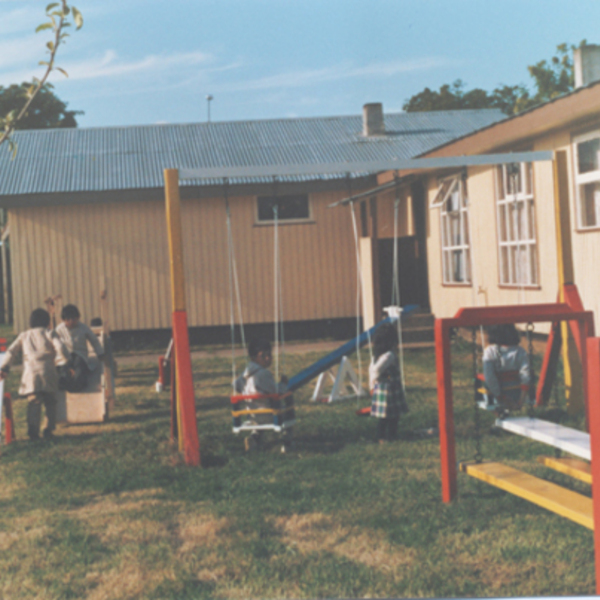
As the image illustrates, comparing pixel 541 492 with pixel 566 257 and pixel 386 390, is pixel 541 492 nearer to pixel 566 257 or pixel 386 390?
pixel 386 390

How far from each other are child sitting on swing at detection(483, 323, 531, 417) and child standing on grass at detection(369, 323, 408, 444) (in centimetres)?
83

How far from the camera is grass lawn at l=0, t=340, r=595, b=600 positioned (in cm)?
407

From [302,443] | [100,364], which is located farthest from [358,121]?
[302,443]

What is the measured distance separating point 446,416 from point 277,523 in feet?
4.36

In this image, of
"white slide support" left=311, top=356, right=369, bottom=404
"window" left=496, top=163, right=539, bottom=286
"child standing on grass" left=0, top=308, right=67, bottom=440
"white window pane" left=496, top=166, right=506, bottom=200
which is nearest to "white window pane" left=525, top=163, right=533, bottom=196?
"window" left=496, top=163, right=539, bottom=286

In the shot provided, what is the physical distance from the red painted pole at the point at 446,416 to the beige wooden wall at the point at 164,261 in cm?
1168

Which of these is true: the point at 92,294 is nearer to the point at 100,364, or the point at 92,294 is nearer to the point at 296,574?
the point at 100,364

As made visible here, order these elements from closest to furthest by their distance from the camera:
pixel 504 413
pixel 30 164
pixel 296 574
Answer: pixel 296 574
pixel 504 413
pixel 30 164

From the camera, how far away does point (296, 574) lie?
417 cm

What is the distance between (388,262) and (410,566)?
41.1ft

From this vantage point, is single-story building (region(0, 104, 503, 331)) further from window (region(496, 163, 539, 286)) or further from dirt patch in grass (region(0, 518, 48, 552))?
dirt patch in grass (region(0, 518, 48, 552))

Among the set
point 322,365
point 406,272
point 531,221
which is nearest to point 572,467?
point 322,365

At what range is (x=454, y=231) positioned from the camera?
13945 mm

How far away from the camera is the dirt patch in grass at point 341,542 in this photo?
430 centimetres
